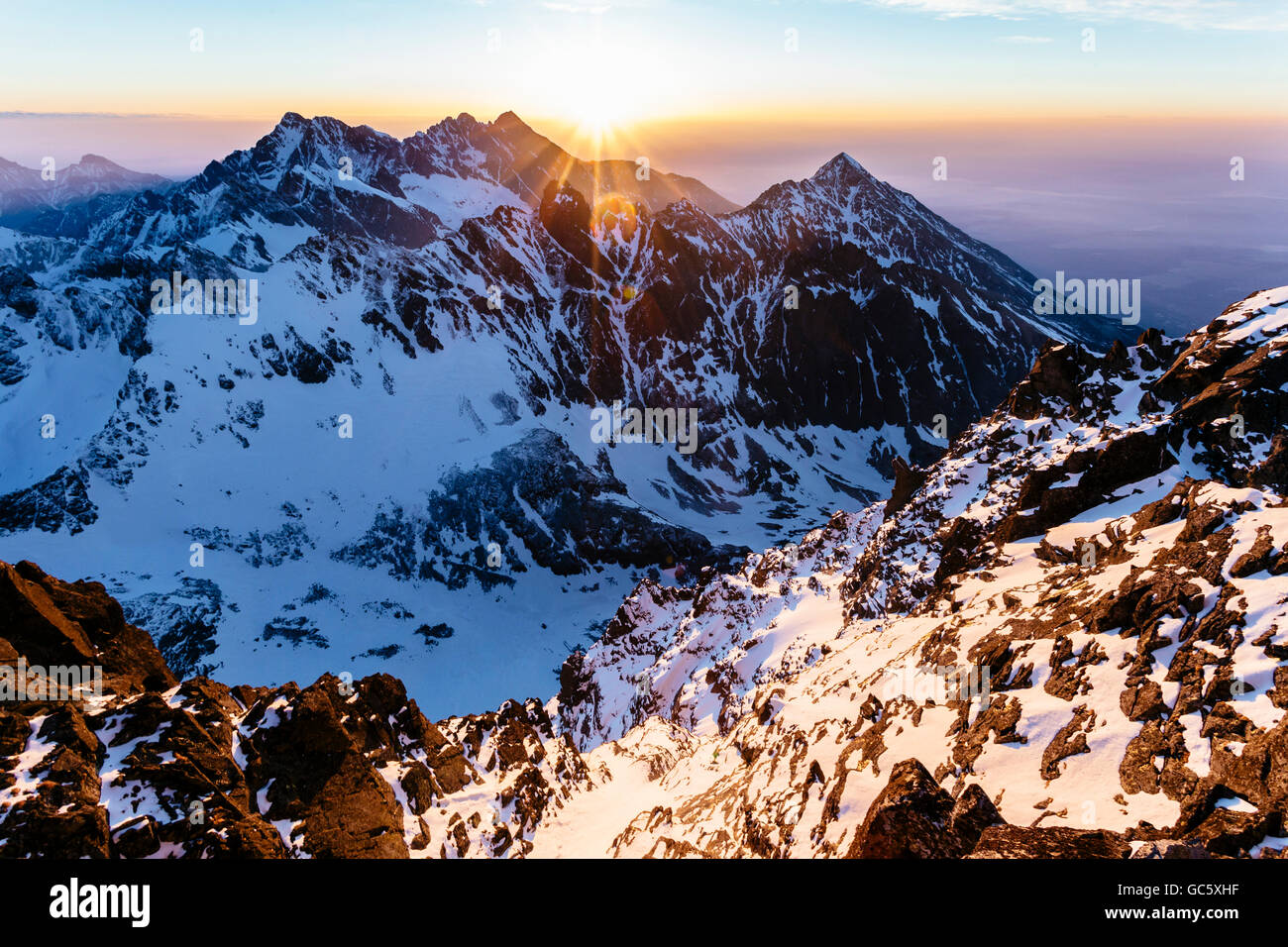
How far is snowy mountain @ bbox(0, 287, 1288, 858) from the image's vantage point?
22.5 metres

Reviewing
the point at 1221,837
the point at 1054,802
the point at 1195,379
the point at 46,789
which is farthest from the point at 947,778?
the point at 1195,379

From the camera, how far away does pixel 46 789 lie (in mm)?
25172

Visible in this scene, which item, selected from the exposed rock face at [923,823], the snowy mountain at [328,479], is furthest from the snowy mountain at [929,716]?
the snowy mountain at [328,479]

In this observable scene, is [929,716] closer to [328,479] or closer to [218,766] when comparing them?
[218,766]

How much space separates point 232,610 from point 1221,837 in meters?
123

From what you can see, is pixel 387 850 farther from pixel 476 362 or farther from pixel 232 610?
pixel 476 362

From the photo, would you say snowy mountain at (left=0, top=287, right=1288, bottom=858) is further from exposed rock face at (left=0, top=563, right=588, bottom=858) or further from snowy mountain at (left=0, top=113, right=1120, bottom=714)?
snowy mountain at (left=0, top=113, right=1120, bottom=714)

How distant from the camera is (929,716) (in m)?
34.6

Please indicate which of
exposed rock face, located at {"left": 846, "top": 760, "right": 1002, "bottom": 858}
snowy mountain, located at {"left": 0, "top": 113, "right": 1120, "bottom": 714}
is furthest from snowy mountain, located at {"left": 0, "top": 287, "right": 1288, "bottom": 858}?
snowy mountain, located at {"left": 0, "top": 113, "right": 1120, "bottom": 714}

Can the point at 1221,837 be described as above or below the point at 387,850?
above

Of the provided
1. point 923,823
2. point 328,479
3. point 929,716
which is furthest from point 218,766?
point 328,479

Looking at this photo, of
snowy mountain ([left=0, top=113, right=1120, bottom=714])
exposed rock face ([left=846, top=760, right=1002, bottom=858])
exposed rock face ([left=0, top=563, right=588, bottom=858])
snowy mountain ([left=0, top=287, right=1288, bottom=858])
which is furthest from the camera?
snowy mountain ([left=0, top=113, right=1120, bottom=714])

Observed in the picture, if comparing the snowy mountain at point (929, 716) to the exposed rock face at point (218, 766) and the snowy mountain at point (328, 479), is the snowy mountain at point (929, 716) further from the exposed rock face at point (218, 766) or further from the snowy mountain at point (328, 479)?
the snowy mountain at point (328, 479)
